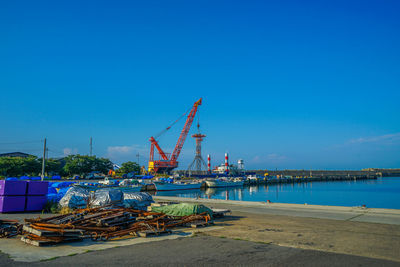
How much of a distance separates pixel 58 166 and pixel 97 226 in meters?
82.8

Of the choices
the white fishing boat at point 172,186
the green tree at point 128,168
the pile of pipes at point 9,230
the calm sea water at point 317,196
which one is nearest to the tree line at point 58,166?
the green tree at point 128,168

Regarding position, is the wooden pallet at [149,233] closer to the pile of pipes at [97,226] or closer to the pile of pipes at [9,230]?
the pile of pipes at [97,226]

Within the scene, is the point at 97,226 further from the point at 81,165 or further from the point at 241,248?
the point at 81,165

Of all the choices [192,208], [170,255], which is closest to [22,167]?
[192,208]

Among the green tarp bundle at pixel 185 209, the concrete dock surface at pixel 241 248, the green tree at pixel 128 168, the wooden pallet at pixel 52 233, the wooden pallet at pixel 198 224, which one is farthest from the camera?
the green tree at pixel 128 168

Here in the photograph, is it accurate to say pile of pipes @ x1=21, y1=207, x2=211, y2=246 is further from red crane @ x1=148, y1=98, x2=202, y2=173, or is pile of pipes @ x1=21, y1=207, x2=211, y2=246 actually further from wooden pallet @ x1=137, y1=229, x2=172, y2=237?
red crane @ x1=148, y1=98, x2=202, y2=173

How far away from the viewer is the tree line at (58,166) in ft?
227

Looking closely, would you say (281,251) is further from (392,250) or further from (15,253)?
(15,253)

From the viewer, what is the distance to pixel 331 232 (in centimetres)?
1124

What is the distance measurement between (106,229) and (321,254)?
6.97 meters

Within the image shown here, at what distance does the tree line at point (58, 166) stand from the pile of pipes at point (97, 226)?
69.7 metres

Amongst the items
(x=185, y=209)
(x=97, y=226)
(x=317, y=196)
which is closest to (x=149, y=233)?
(x=97, y=226)

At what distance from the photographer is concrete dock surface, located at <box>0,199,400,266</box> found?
7125 mm

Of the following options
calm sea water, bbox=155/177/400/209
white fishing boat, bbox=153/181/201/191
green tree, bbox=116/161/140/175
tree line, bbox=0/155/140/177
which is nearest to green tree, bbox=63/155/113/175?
tree line, bbox=0/155/140/177
